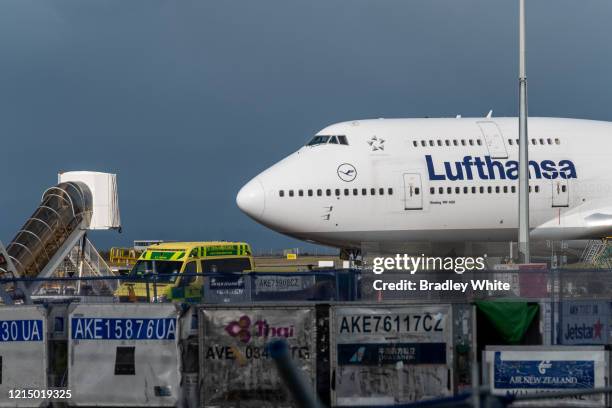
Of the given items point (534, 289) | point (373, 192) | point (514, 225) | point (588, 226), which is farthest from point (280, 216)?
point (534, 289)

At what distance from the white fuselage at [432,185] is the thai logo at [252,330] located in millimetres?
18761

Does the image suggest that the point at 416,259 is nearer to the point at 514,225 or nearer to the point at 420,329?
the point at 514,225

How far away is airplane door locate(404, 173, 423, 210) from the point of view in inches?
1296

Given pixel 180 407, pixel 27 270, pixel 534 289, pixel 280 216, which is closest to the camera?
pixel 180 407

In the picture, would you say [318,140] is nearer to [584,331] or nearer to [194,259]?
[194,259]

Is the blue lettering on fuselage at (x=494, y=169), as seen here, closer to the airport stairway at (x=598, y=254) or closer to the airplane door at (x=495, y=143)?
the airplane door at (x=495, y=143)

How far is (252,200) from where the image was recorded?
3231cm

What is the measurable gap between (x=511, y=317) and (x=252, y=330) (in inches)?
130

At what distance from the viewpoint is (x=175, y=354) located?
13578 millimetres

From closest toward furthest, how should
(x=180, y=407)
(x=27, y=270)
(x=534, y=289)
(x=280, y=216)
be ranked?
(x=180, y=407)
(x=534, y=289)
(x=280, y=216)
(x=27, y=270)

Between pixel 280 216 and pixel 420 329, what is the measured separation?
19.4 metres

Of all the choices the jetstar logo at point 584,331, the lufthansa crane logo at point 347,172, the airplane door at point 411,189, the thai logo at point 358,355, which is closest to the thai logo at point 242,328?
the thai logo at point 358,355

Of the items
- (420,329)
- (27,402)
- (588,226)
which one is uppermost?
(588,226)

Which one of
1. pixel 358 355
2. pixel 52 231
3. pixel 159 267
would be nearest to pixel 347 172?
pixel 159 267
